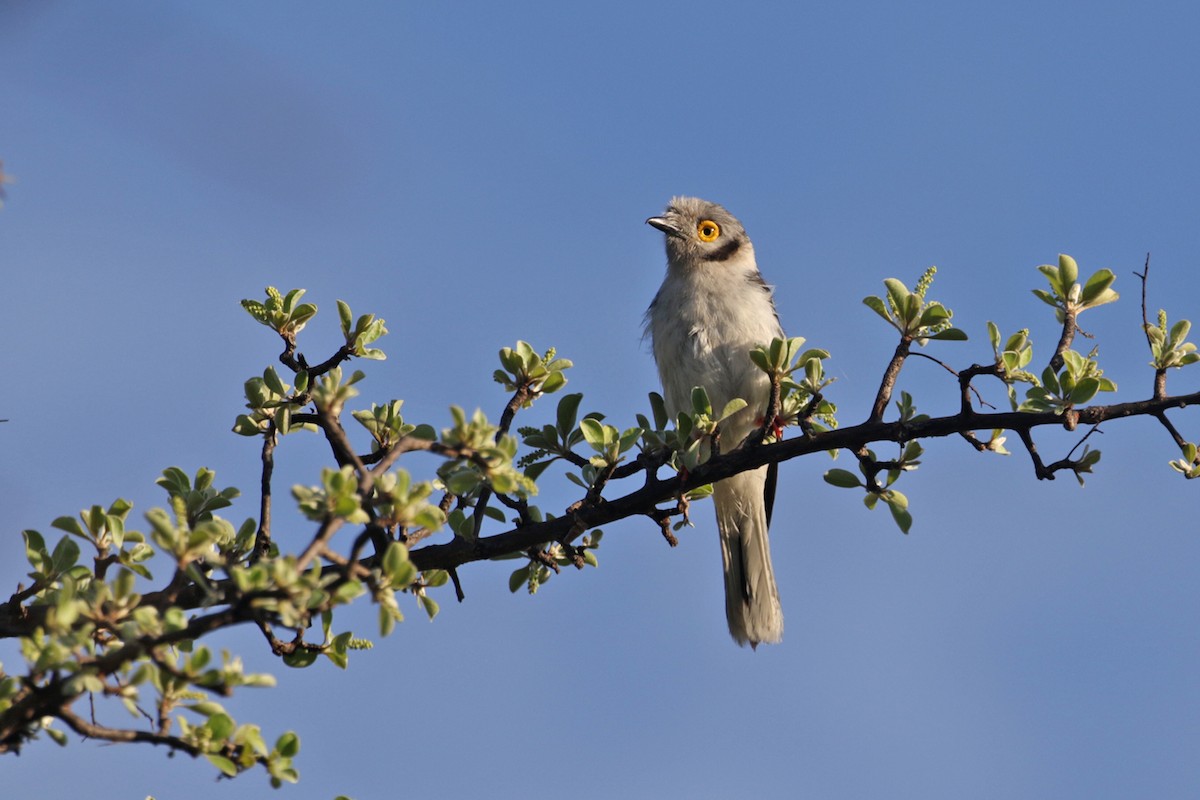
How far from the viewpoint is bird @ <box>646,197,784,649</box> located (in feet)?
21.6

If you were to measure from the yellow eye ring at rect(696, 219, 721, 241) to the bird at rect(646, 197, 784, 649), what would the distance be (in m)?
0.37

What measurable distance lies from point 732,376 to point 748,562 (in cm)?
107

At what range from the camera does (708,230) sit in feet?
27.1

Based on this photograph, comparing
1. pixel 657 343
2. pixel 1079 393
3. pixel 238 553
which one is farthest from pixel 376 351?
pixel 657 343

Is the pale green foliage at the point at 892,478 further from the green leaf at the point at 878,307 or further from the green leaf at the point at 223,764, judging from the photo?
the green leaf at the point at 223,764

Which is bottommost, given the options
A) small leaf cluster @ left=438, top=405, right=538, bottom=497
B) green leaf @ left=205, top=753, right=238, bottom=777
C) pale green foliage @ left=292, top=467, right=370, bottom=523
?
green leaf @ left=205, top=753, right=238, bottom=777

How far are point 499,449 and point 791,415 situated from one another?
1787mm

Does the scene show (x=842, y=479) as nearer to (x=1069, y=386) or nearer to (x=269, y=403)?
(x=1069, y=386)

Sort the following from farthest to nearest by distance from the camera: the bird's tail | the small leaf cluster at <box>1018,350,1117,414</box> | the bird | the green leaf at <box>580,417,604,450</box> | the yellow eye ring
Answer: the yellow eye ring → the bird → the bird's tail → the green leaf at <box>580,417,604,450</box> → the small leaf cluster at <box>1018,350,1117,414</box>

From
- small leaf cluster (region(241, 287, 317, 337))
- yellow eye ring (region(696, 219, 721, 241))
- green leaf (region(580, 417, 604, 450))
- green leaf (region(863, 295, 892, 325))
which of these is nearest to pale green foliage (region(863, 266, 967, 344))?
green leaf (region(863, 295, 892, 325))

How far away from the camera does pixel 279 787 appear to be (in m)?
2.79

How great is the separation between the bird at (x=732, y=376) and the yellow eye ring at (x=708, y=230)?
0.37 meters

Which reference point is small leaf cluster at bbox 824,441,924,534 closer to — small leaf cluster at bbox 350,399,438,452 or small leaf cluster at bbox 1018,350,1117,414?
small leaf cluster at bbox 1018,350,1117,414

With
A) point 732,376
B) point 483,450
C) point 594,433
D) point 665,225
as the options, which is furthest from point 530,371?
point 665,225
